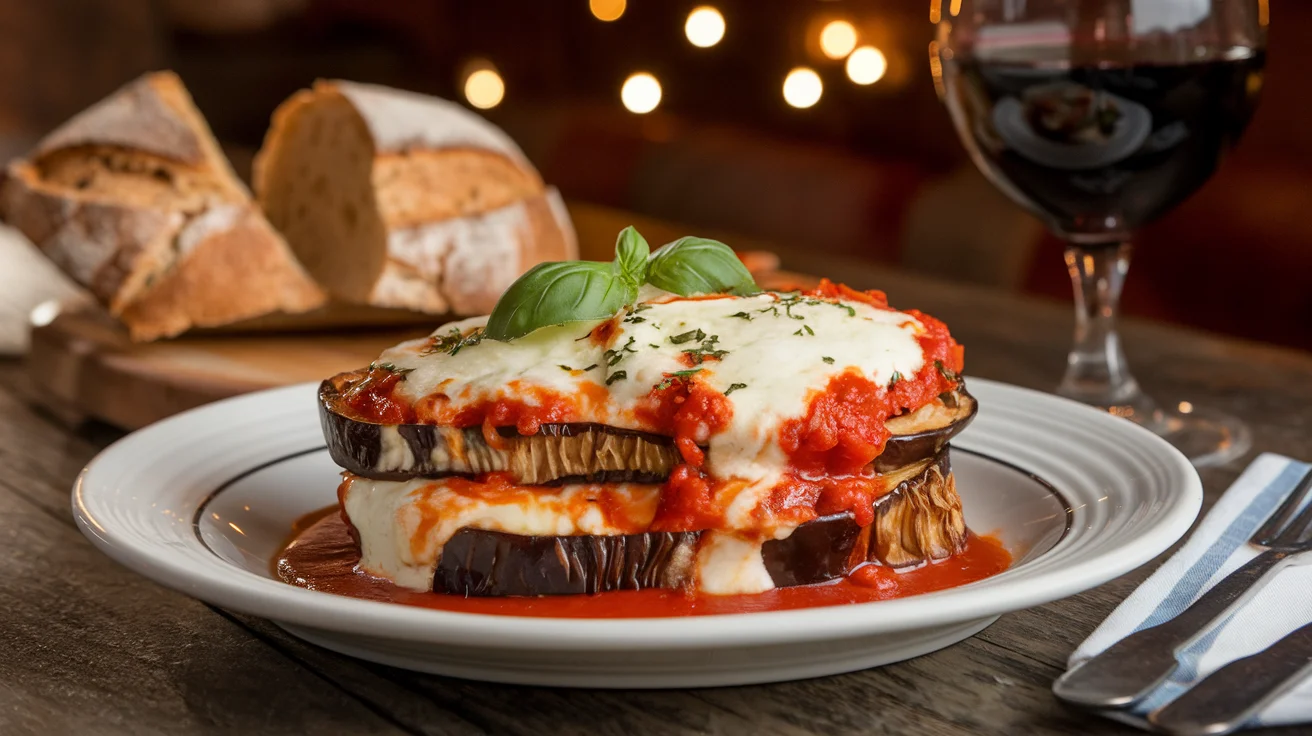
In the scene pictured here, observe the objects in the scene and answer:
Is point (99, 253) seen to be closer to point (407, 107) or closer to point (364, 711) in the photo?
point (407, 107)

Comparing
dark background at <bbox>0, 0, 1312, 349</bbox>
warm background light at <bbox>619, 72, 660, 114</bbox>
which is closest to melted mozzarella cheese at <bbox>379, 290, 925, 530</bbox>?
dark background at <bbox>0, 0, 1312, 349</bbox>

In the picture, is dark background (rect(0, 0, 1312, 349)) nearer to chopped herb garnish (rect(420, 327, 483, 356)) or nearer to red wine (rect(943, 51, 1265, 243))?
red wine (rect(943, 51, 1265, 243))

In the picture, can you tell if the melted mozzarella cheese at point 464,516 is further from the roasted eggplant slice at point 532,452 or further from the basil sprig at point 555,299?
the basil sprig at point 555,299

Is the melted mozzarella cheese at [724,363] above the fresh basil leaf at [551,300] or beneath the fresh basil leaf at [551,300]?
beneath

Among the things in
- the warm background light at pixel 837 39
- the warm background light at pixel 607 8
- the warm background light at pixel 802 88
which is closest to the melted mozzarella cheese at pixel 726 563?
the warm background light at pixel 837 39

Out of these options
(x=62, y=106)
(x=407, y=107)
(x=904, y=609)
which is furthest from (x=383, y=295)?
(x=62, y=106)

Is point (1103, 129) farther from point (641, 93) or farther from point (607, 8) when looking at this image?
point (607, 8)
